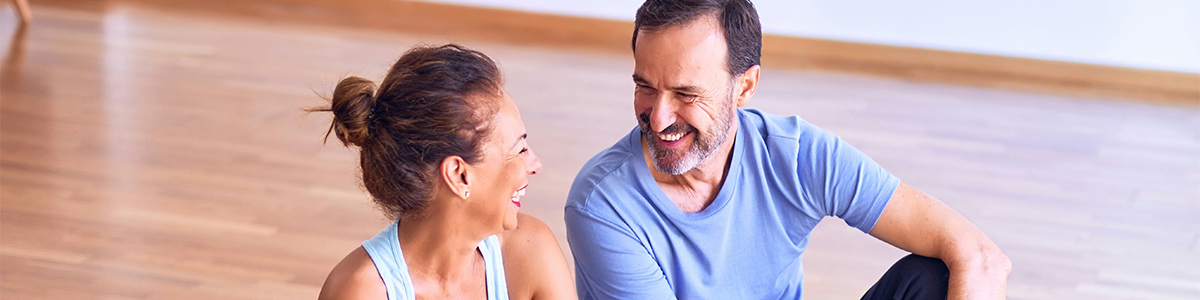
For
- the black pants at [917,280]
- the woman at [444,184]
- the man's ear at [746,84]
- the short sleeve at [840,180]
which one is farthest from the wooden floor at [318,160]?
the woman at [444,184]

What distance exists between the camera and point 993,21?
5074mm

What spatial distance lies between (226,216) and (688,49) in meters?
1.88

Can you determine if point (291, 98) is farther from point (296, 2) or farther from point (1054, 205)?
point (1054, 205)

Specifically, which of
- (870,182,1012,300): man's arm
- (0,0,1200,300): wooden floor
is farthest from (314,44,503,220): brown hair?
(0,0,1200,300): wooden floor

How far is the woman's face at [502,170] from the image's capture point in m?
1.48

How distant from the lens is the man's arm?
1.76 metres

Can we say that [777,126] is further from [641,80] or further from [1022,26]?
[1022,26]

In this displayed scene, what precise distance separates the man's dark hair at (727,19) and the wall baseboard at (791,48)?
11.3 feet

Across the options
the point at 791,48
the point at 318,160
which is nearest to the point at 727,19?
the point at 318,160

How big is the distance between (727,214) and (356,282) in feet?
2.13

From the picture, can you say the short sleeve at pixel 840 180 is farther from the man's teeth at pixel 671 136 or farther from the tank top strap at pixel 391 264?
the tank top strap at pixel 391 264

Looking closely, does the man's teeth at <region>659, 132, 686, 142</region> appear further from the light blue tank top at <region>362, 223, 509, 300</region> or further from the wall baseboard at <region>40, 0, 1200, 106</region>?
the wall baseboard at <region>40, 0, 1200, 106</region>

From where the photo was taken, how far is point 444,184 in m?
1.49

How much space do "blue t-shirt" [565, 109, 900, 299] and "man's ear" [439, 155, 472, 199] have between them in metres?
0.30
